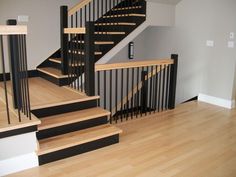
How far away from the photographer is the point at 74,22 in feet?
17.5

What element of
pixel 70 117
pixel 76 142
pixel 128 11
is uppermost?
pixel 128 11

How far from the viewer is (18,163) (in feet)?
8.57

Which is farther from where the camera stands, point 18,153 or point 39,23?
point 39,23

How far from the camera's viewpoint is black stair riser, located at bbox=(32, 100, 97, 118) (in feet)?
10.5

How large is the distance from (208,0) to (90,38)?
111 inches

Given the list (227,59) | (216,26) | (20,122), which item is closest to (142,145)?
(20,122)

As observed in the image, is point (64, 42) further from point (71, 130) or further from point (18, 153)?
point (18, 153)

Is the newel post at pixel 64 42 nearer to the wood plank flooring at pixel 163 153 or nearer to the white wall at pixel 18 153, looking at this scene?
the wood plank flooring at pixel 163 153

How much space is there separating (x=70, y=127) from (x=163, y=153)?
1.21 meters

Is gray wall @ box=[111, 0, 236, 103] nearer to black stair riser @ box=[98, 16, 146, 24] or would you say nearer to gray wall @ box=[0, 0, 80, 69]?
→ black stair riser @ box=[98, 16, 146, 24]

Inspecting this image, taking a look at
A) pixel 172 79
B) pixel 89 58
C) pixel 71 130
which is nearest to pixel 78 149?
pixel 71 130

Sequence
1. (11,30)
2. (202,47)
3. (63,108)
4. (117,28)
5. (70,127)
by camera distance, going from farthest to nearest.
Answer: (202,47) < (117,28) < (63,108) < (70,127) < (11,30)

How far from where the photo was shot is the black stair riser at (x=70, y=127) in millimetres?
2979

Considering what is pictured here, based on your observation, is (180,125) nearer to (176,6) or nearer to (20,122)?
(20,122)
